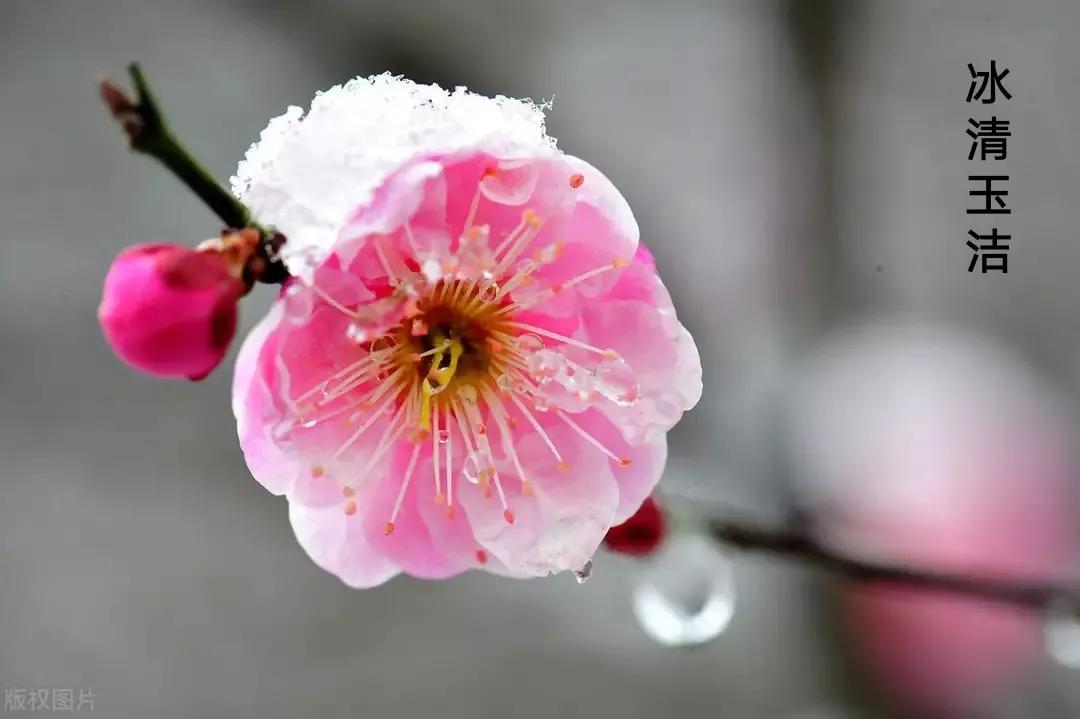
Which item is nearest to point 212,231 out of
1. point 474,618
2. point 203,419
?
point 203,419

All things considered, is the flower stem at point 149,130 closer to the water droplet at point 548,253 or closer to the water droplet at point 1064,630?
the water droplet at point 548,253

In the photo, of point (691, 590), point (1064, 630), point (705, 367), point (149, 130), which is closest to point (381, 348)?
point (149, 130)

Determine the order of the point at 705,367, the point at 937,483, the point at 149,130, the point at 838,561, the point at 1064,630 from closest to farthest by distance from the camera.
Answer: the point at 149,130, the point at 838,561, the point at 1064,630, the point at 937,483, the point at 705,367

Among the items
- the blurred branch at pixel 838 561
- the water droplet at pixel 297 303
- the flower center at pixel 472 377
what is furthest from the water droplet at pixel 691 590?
the water droplet at pixel 297 303

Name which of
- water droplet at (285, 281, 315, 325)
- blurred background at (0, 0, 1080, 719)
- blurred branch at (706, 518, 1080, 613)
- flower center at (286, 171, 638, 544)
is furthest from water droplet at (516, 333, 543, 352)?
blurred background at (0, 0, 1080, 719)

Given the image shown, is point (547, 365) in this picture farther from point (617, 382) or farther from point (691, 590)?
point (691, 590)

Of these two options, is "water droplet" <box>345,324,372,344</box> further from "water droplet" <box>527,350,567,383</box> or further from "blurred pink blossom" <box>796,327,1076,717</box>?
"blurred pink blossom" <box>796,327,1076,717</box>
